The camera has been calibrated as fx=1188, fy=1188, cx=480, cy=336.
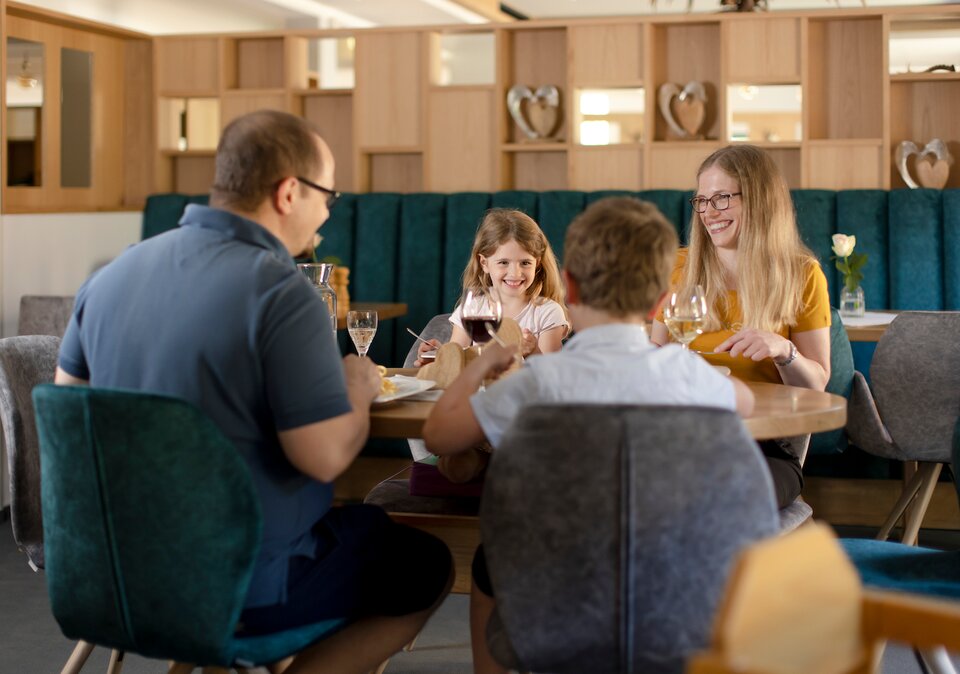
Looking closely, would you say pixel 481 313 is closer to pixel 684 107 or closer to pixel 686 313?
pixel 686 313

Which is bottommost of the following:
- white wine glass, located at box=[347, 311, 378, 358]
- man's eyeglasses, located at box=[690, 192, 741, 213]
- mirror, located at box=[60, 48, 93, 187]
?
white wine glass, located at box=[347, 311, 378, 358]

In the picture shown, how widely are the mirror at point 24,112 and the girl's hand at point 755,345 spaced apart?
344 centimetres

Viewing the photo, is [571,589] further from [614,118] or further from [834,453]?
[614,118]

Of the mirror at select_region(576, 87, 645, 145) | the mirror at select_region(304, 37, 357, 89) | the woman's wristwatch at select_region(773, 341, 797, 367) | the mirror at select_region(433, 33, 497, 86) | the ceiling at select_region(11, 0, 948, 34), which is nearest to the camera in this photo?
the woman's wristwatch at select_region(773, 341, 797, 367)

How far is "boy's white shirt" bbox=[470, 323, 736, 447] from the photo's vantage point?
5.47ft

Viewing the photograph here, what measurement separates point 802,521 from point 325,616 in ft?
3.44

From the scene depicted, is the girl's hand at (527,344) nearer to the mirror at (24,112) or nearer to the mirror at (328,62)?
the mirror at (24,112)

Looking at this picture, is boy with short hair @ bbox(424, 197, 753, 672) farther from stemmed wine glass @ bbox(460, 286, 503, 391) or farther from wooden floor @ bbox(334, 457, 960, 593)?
wooden floor @ bbox(334, 457, 960, 593)

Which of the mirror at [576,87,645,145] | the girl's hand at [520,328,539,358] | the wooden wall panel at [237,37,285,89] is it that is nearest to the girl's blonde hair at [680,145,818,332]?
the girl's hand at [520,328,539,358]

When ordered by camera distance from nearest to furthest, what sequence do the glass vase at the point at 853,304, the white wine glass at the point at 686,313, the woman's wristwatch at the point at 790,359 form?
the white wine glass at the point at 686,313
the woman's wristwatch at the point at 790,359
the glass vase at the point at 853,304

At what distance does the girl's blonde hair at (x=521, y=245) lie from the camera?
124 inches

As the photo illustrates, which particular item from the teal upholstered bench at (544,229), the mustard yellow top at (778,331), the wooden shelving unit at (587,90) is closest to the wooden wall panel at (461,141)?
the wooden shelving unit at (587,90)

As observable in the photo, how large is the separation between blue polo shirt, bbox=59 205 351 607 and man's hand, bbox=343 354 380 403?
0.15 meters

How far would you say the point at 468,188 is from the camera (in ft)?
18.1
